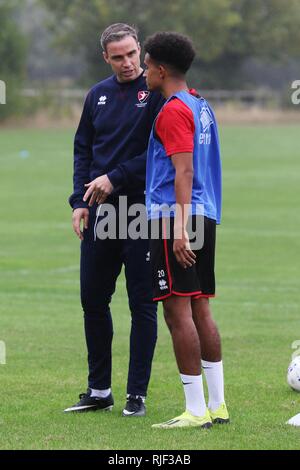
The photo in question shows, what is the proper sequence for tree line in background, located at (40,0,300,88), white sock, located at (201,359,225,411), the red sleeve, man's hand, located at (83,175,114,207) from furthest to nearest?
1. tree line in background, located at (40,0,300,88)
2. man's hand, located at (83,175,114,207)
3. white sock, located at (201,359,225,411)
4. the red sleeve

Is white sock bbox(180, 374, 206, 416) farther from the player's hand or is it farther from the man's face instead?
the man's face

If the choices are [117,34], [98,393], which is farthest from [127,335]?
[117,34]

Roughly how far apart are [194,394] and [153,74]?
76.2 inches

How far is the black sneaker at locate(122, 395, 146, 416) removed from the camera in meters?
7.21

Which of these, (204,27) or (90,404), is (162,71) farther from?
(204,27)

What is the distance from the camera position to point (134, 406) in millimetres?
7262

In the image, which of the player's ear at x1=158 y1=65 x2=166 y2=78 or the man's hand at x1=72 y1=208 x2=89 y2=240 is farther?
the man's hand at x1=72 y1=208 x2=89 y2=240

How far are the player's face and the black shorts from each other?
0.81 meters

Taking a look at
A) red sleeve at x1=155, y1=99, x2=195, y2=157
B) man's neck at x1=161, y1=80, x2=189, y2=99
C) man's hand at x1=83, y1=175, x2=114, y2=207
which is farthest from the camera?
man's hand at x1=83, y1=175, x2=114, y2=207

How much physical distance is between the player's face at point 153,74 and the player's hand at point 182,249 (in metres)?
0.89

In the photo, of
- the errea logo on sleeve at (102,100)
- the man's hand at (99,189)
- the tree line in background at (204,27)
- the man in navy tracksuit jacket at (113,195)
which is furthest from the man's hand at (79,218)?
the tree line in background at (204,27)

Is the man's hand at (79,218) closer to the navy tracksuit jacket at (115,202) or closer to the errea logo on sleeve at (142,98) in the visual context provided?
the navy tracksuit jacket at (115,202)

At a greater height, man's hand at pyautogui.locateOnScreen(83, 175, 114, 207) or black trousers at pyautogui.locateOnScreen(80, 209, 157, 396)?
man's hand at pyautogui.locateOnScreen(83, 175, 114, 207)

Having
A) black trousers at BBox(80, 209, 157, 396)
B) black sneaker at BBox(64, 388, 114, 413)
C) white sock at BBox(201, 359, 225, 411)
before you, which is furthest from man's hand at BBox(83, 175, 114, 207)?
black sneaker at BBox(64, 388, 114, 413)
